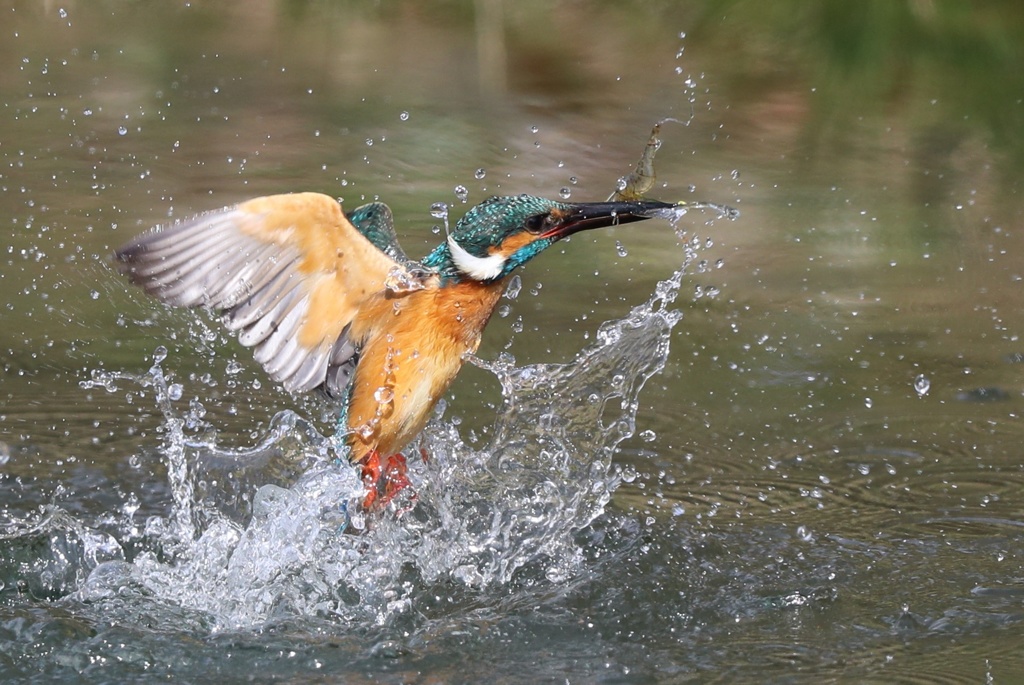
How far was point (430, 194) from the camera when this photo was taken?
5.87m

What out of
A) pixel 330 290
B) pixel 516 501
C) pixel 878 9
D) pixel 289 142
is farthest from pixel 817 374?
pixel 878 9

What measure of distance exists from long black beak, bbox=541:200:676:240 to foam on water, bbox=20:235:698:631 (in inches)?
7.0

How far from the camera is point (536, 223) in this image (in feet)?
10.8

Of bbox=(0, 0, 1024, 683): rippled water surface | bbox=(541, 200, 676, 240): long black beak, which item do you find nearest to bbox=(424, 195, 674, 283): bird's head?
bbox=(541, 200, 676, 240): long black beak

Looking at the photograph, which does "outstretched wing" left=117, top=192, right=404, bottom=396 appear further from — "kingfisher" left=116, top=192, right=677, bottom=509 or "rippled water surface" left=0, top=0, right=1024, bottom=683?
"rippled water surface" left=0, top=0, right=1024, bottom=683

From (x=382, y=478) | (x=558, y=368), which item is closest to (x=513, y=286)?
(x=558, y=368)

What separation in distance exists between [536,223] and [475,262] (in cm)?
17

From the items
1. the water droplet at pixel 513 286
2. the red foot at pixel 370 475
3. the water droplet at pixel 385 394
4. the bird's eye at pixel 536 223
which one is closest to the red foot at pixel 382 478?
the red foot at pixel 370 475

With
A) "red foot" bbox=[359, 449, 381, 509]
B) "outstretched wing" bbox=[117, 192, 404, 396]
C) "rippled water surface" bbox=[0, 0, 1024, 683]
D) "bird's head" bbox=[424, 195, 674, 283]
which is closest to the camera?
"rippled water surface" bbox=[0, 0, 1024, 683]

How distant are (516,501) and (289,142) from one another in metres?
3.35

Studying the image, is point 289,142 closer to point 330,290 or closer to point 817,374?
point 817,374

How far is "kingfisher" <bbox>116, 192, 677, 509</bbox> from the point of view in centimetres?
316

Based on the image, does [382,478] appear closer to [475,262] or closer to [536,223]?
[475,262]

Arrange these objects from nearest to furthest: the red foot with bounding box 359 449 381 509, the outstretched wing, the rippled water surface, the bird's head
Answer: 1. the rippled water surface
2. the outstretched wing
3. the bird's head
4. the red foot with bounding box 359 449 381 509
